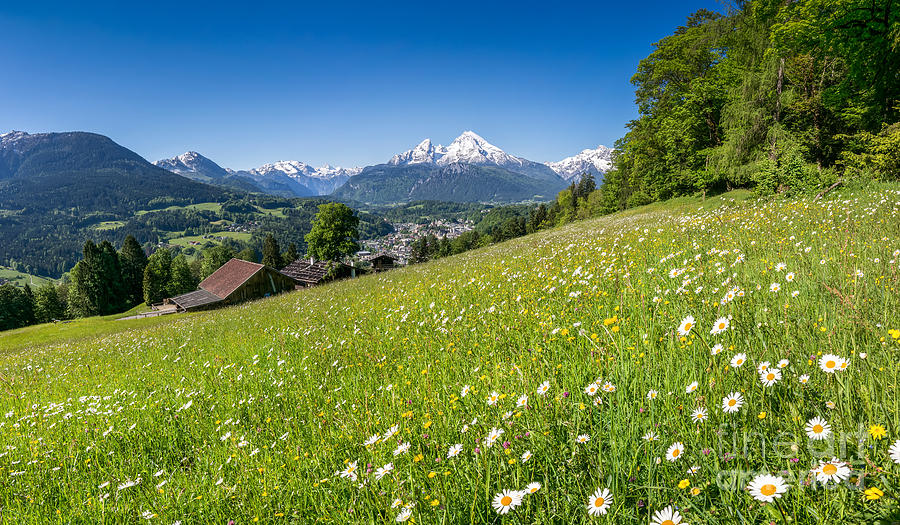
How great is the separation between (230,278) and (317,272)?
13385mm

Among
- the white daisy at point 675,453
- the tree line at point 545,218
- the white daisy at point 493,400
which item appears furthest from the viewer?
the tree line at point 545,218

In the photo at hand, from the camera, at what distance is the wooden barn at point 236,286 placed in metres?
47.3

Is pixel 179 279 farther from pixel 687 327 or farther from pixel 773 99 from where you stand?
pixel 773 99

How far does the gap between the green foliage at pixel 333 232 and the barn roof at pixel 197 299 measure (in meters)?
14.6

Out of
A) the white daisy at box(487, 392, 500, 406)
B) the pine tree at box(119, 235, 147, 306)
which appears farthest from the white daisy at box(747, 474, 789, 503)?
the pine tree at box(119, 235, 147, 306)

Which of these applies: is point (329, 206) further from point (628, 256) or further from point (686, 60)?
point (628, 256)

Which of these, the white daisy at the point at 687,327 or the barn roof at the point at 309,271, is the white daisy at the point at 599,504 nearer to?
the white daisy at the point at 687,327

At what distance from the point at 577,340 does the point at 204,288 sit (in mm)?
62062

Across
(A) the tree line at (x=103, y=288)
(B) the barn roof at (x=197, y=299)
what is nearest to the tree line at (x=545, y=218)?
(B) the barn roof at (x=197, y=299)

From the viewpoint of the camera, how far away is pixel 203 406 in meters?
5.07

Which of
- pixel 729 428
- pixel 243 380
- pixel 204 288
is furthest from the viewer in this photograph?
pixel 204 288

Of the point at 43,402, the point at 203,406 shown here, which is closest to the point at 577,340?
the point at 203,406

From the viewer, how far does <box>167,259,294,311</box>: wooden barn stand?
47312mm

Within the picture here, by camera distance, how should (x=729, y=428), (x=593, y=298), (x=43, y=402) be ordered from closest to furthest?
(x=729, y=428) → (x=593, y=298) → (x=43, y=402)
